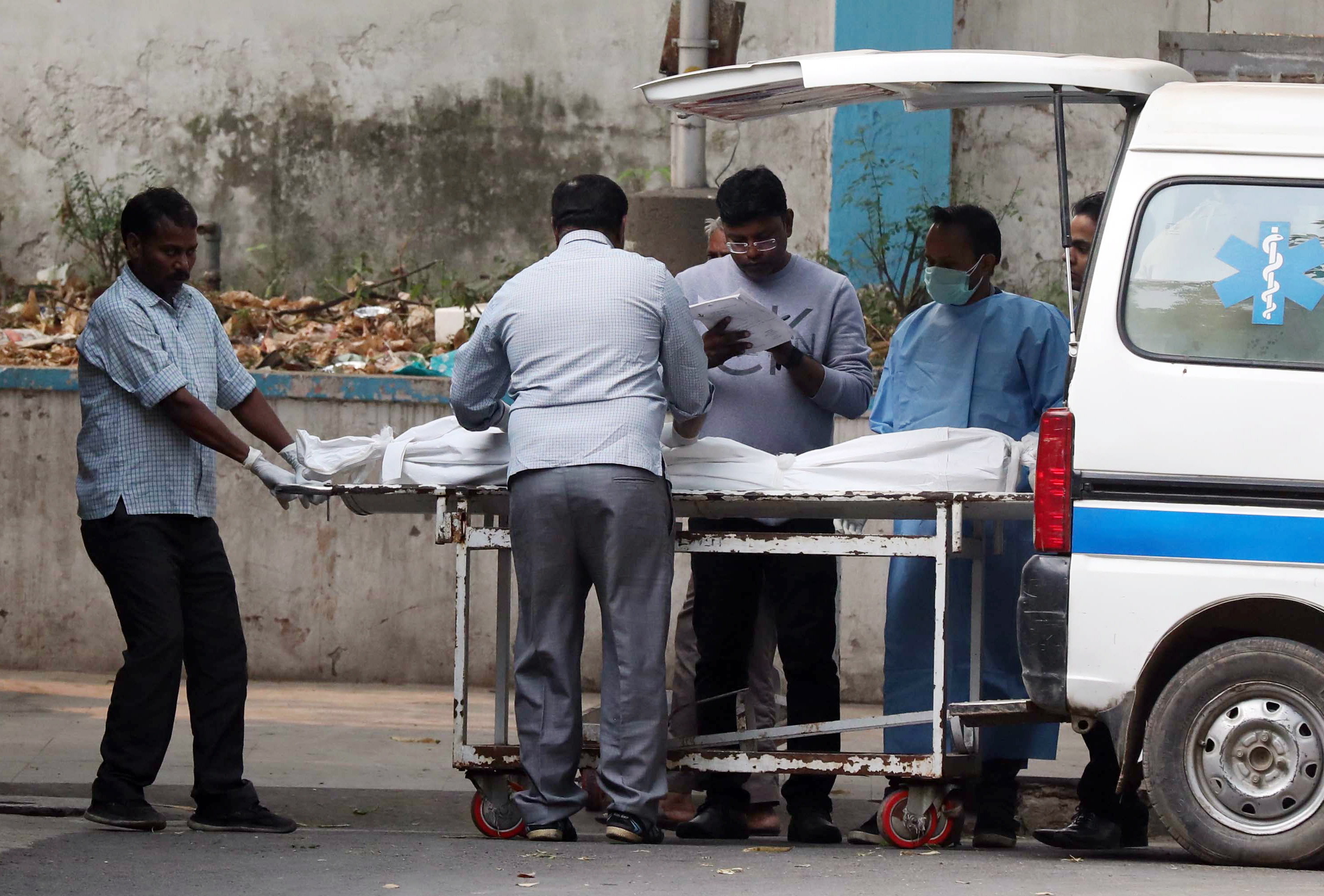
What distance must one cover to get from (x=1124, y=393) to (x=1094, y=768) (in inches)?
→ 53.2

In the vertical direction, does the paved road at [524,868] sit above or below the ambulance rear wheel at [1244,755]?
below

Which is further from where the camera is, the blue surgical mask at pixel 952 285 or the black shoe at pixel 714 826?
the blue surgical mask at pixel 952 285

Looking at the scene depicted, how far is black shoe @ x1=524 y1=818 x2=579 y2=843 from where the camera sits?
4812 millimetres

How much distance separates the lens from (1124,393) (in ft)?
14.3

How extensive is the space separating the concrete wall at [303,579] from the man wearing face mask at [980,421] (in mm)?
2446

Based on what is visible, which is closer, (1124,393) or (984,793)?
(1124,393)

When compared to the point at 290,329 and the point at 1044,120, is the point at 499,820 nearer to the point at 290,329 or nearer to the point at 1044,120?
the point at 290,329

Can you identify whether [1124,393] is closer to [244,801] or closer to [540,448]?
[540,448]

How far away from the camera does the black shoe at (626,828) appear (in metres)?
4.76

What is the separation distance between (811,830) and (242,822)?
5.29 ft

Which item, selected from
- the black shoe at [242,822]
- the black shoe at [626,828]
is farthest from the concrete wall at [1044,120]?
the black shoe at [242,822]

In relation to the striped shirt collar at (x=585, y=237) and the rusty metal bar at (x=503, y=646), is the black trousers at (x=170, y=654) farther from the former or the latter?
the striped shirt collar at (x=585, y=237)

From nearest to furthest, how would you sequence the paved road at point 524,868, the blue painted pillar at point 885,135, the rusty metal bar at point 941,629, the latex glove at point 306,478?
the paved road at point 524,868
the rusty metal bar at point 941,629
the latex glove at point 306,478
the blue painted pillar at point 885,135

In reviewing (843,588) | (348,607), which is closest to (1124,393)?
(843,588)
